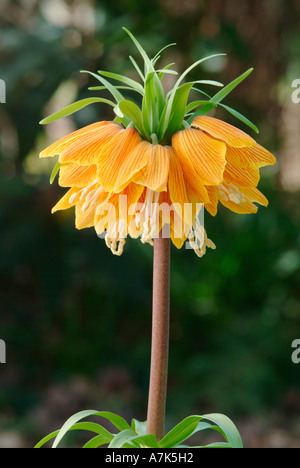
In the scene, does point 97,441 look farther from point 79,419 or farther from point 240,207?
point 240,207

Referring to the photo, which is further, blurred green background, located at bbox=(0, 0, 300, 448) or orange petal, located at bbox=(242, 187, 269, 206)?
blurred green background, located at bbox=(0, 0, 300, 448)

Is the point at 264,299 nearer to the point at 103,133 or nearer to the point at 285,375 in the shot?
the point at 285,375

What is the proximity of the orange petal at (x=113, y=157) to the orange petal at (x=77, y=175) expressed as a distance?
0.03m

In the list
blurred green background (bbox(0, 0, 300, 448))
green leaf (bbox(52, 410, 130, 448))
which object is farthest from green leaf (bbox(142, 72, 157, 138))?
blurred green background (bbox(0, 0, 300, 448))

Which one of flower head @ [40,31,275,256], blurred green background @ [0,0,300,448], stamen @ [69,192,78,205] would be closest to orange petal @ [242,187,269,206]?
flower head @ [40,31,275,256]

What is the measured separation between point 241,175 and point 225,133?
1.4 inches

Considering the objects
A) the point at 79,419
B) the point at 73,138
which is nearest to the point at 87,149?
the point at 73,138

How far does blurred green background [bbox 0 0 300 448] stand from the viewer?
1.58 meters

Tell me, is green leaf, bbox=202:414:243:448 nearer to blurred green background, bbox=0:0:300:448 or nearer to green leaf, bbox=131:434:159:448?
green leaf, bbox=131:434:159:448

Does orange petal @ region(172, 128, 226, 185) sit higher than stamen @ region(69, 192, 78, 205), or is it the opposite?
orange petal @ region(172, 128, 226, 185)

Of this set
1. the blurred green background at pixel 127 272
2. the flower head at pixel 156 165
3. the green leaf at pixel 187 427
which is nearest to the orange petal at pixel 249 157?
the flower head at pixel 156 165

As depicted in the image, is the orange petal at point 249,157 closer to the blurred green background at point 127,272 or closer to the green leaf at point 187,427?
the green leaf at point 187,427

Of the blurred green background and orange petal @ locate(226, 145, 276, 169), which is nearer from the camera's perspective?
orange petal @ locate(226, 145, 276, 169)

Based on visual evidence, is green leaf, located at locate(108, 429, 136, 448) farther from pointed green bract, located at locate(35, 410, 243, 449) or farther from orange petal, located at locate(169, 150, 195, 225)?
orange petal, located at locate(169, 150, 195, 225)
